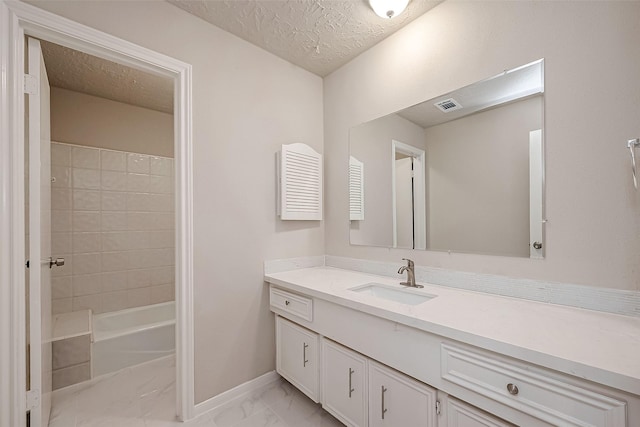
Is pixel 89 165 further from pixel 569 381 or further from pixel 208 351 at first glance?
pixel 569 381

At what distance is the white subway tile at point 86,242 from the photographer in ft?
8.22

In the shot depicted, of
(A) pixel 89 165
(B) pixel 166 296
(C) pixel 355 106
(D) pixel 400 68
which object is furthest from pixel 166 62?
(B) pixel 166 296

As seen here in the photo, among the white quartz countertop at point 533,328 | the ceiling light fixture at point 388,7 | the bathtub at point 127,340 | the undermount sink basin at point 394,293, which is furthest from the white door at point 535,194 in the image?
the bathtub at point 127,340

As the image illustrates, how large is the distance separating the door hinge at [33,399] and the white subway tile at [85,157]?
1934mm

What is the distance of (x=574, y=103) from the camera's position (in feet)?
3.92

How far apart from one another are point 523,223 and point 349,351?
108 centimetres

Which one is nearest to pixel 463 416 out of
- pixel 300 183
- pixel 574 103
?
pixel 574 103

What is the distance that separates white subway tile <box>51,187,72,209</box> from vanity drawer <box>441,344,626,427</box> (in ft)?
10.3

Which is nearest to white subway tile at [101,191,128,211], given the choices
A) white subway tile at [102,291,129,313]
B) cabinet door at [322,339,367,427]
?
white subway tile at [102,291,129,313]

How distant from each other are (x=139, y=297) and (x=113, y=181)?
1.21 meters

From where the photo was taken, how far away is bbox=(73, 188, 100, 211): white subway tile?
8.25 feet

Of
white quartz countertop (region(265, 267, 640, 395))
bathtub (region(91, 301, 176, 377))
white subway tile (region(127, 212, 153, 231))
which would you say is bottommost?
bathtub (region(91, 301, 176, 377))

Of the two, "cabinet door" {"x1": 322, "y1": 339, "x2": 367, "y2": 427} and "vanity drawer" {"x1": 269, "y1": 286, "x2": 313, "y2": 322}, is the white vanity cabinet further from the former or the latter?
"vanity drawer" {"x1": 269, "y1": 286, "x2": 313, "y2": 322}

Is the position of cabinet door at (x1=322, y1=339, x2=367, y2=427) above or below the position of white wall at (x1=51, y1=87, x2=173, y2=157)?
below
